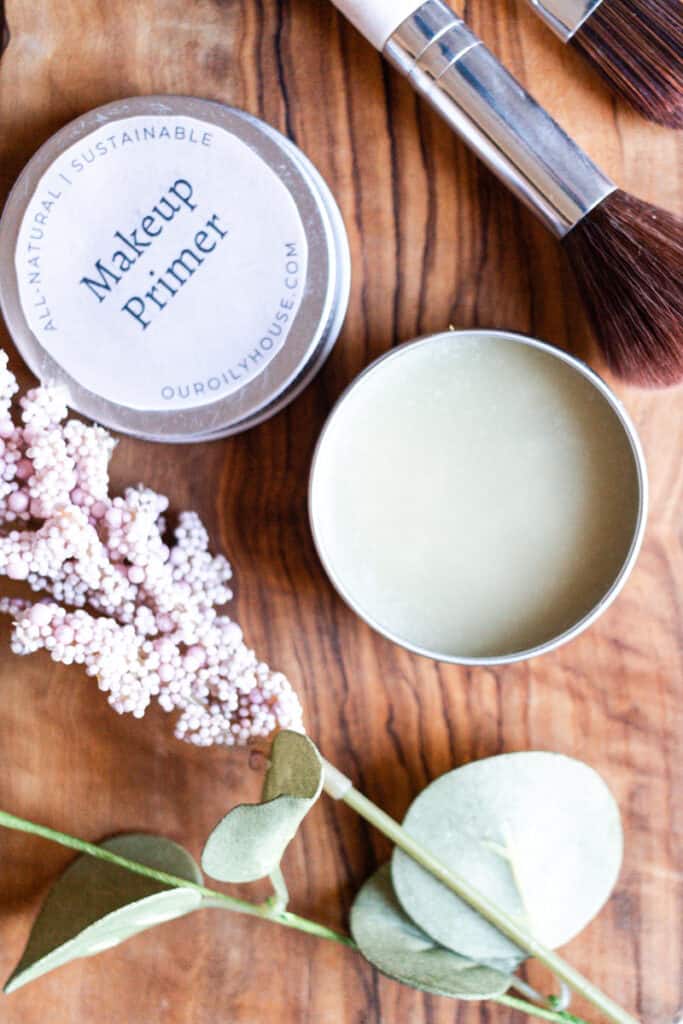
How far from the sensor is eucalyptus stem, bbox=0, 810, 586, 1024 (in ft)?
1.87

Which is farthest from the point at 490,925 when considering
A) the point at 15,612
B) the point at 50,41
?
the point at 50,41

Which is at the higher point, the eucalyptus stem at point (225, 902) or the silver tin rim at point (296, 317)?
the silver tin rim at point (296, 317)

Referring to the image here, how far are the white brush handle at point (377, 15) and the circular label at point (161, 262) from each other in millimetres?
88

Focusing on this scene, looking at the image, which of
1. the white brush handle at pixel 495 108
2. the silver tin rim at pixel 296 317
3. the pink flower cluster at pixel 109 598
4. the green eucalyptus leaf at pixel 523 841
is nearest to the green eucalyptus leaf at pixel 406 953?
the green eucalyptus leaf at pixel 523 841

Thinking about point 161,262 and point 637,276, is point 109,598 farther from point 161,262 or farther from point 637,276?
point 637,276

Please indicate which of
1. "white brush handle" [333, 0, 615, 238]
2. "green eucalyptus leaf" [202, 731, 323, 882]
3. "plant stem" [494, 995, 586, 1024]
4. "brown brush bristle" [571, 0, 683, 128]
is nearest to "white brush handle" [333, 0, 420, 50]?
"white brush handle" [333, 0, 615, 238]

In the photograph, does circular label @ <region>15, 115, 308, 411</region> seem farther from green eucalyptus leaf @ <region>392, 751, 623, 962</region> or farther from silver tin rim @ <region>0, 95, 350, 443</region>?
green eucalyptus leaf @ <region>392, 751, 623, 962</region>

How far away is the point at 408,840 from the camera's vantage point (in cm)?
58

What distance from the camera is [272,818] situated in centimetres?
51

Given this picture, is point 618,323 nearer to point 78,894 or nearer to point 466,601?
point 466,601

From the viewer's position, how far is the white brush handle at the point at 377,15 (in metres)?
0.57

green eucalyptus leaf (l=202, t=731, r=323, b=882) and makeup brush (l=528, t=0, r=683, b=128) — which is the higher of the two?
makeup brush (l=528, t=0, r=683, b=128)

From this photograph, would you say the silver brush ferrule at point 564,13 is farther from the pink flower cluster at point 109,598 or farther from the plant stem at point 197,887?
the plant stem at point 197,887

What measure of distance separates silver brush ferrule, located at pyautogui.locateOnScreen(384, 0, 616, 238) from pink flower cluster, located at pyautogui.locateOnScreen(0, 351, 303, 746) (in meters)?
0.26
